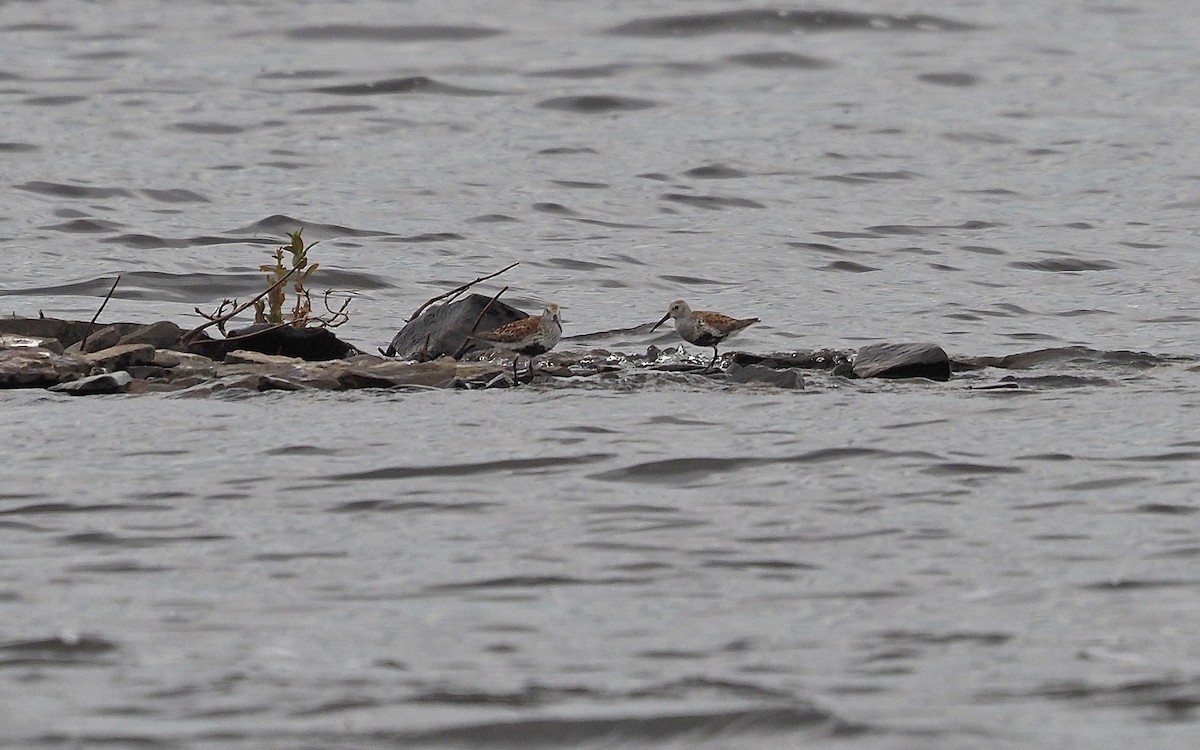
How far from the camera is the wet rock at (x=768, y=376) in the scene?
1243cm

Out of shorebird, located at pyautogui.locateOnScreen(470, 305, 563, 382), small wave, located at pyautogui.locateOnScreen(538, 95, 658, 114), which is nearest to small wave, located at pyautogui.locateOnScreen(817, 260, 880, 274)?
shorebird, located at pyautogui.locateOnScreen(470, 305, 563, 382)

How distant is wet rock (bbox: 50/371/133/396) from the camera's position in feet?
39.6

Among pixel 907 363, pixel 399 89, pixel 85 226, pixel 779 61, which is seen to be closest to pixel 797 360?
pixel 907 363

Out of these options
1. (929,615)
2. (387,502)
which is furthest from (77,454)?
(929,615)

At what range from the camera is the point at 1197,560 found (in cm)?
823

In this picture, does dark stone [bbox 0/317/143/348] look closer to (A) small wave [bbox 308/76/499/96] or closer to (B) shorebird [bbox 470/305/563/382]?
(B) shorebird [bbox 470/305/563/382]

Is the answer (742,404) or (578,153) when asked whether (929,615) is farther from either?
(578,153)

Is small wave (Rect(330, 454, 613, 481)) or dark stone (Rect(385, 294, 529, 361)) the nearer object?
small wave (Rect(330, 454, 613, 481))

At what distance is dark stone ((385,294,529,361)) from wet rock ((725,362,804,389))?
167 cm

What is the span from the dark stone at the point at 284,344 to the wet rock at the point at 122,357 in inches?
22.0

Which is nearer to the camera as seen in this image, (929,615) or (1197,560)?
(929,615)

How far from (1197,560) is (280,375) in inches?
244

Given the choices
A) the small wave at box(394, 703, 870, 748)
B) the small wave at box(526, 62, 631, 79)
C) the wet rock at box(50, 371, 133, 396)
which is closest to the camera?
the small wave at box(394, 703, 870, 748)

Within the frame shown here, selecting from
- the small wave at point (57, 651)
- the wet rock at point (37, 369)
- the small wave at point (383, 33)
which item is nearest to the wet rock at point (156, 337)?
the wet rock at point (37, 369)
